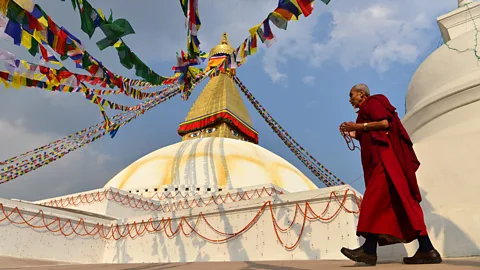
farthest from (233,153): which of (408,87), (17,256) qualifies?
(408,87)

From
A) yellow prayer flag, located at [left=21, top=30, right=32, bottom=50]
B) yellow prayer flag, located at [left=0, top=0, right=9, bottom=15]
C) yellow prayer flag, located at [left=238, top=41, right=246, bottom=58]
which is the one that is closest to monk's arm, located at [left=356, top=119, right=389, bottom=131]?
yellow prayer flag, located at [left=238, top=41, right=246, bottom=58]

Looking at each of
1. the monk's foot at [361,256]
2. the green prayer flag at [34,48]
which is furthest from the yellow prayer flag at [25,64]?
the monk's foot at [361,256]

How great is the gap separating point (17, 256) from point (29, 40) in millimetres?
5964

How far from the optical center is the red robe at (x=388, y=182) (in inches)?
86.5

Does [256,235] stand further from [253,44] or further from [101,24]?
[101,24]

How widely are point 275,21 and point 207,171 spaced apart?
34.6 feet

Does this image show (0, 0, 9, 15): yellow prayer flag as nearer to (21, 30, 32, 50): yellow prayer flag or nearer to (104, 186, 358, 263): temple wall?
(21, 30, 32, 50): yellow prayer flag

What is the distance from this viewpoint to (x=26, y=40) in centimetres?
408

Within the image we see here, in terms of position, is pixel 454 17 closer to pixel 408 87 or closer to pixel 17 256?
pixel 408 87

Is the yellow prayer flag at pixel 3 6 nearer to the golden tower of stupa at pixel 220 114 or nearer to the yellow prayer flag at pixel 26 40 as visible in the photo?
the yellow prayer flag at pixel 26 40

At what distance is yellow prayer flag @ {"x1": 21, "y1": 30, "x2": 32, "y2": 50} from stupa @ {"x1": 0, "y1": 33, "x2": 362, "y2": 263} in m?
4.72

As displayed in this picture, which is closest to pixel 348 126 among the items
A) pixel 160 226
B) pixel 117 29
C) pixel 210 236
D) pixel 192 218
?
pixel 117 29

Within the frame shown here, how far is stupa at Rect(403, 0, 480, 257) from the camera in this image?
3088 millimetres

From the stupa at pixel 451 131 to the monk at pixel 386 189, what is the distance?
1.01 m
